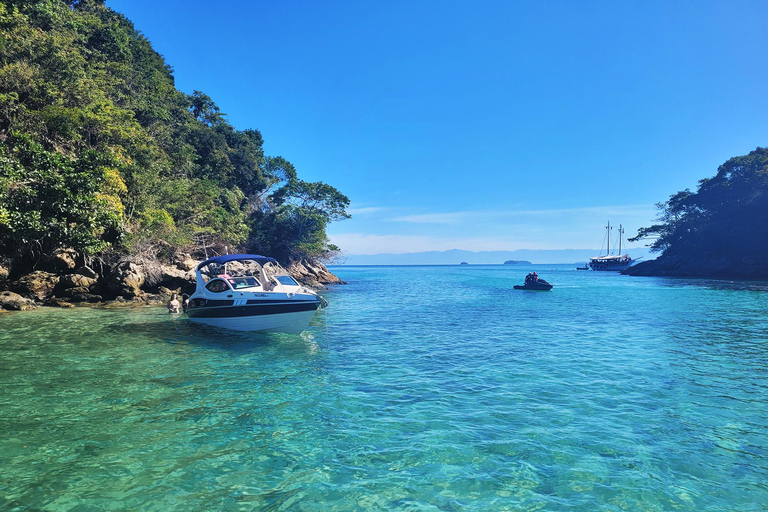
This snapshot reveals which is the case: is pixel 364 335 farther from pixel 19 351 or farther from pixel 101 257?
pixel 101 257

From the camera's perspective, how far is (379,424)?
275 inches

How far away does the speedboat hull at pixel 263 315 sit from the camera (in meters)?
14.4

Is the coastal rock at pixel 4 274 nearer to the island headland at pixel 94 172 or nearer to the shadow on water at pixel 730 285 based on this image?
the island headland at pixel 94 172

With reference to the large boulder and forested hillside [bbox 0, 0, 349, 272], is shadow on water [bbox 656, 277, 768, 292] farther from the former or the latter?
the large boulder

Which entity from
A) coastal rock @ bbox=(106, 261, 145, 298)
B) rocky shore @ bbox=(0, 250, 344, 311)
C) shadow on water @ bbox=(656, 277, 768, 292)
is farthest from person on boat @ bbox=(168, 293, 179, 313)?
shadow on water @ bbox=(656, 277, 768, 292)

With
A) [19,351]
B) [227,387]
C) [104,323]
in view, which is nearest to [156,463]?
[227,387]

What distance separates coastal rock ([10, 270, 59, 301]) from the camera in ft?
72.5

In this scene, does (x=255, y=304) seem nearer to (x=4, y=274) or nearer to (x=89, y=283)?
(x=89, y=283)

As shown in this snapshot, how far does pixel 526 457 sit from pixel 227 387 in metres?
6.81

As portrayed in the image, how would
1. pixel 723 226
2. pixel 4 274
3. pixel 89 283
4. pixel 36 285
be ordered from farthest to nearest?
pixel 723 226 < pixel 89 283 < pixel 36 285 < pixel 4 274

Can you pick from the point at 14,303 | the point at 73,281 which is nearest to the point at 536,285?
the point at 73,281

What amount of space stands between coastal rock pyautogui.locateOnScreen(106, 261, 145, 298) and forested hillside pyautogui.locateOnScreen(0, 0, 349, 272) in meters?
1.20

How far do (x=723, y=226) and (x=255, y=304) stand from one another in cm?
7606

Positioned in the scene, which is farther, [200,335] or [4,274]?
[4,274]
